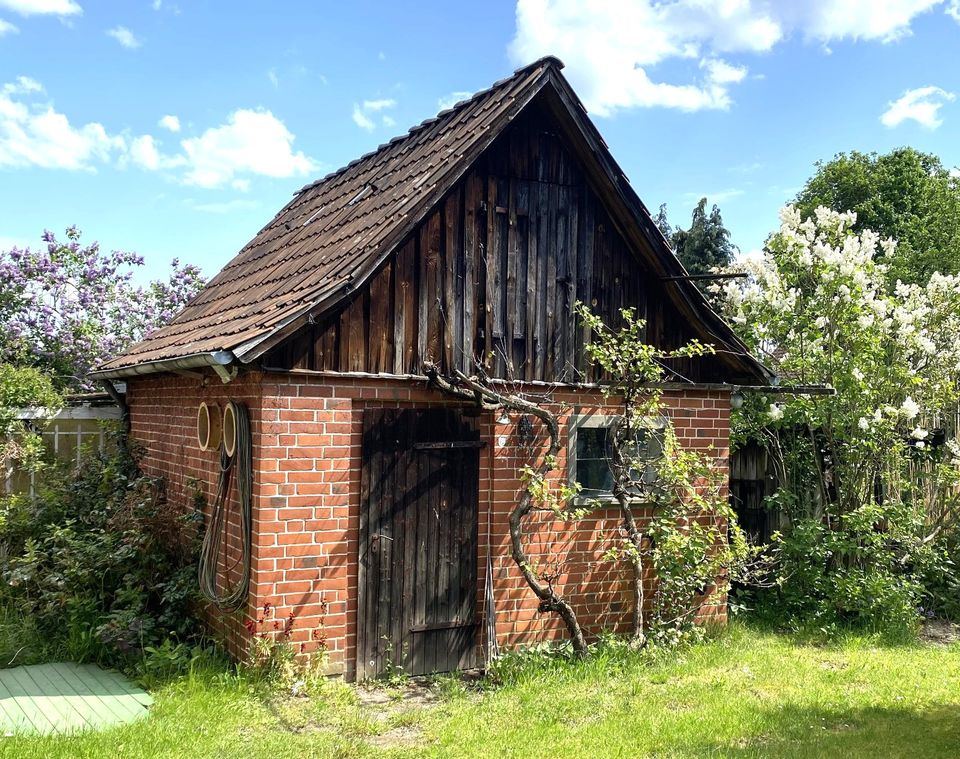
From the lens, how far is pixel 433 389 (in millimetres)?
7227

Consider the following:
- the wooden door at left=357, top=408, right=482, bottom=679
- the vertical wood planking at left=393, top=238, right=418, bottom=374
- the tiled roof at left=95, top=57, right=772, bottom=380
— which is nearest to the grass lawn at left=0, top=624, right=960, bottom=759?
the wooden door at left=357, top=408, right=482, bottom=679

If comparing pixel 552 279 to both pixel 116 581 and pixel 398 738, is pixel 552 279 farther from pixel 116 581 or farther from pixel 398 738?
pixel 116 581

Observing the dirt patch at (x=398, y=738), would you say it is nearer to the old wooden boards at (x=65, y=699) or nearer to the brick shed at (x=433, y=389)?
the brick shed at (x=433, y=389)

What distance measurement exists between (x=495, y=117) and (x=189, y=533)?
470cm

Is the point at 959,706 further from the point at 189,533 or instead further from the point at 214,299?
the point at 214,299

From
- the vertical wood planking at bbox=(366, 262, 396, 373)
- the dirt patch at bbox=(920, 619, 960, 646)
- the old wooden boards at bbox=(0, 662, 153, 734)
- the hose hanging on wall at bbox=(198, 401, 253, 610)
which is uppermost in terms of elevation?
the vertical wood planking at bbox=(366, 262, 396, 373)

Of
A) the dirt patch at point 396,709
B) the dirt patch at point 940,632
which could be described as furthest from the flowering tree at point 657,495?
the dirt patch at point 940,632

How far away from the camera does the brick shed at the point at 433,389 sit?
6570 millimetres

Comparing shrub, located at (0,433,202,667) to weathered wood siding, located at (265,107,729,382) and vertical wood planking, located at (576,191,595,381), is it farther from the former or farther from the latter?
vertical wood planking, located at (576,191,595,381)

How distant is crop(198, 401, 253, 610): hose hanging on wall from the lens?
257 inches

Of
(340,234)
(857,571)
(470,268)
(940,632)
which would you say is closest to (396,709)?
(470,268)

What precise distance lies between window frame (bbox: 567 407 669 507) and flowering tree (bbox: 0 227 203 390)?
11262 mm

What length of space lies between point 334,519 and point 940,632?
23.2ft

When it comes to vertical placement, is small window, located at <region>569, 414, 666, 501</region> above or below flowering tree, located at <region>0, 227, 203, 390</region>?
below
